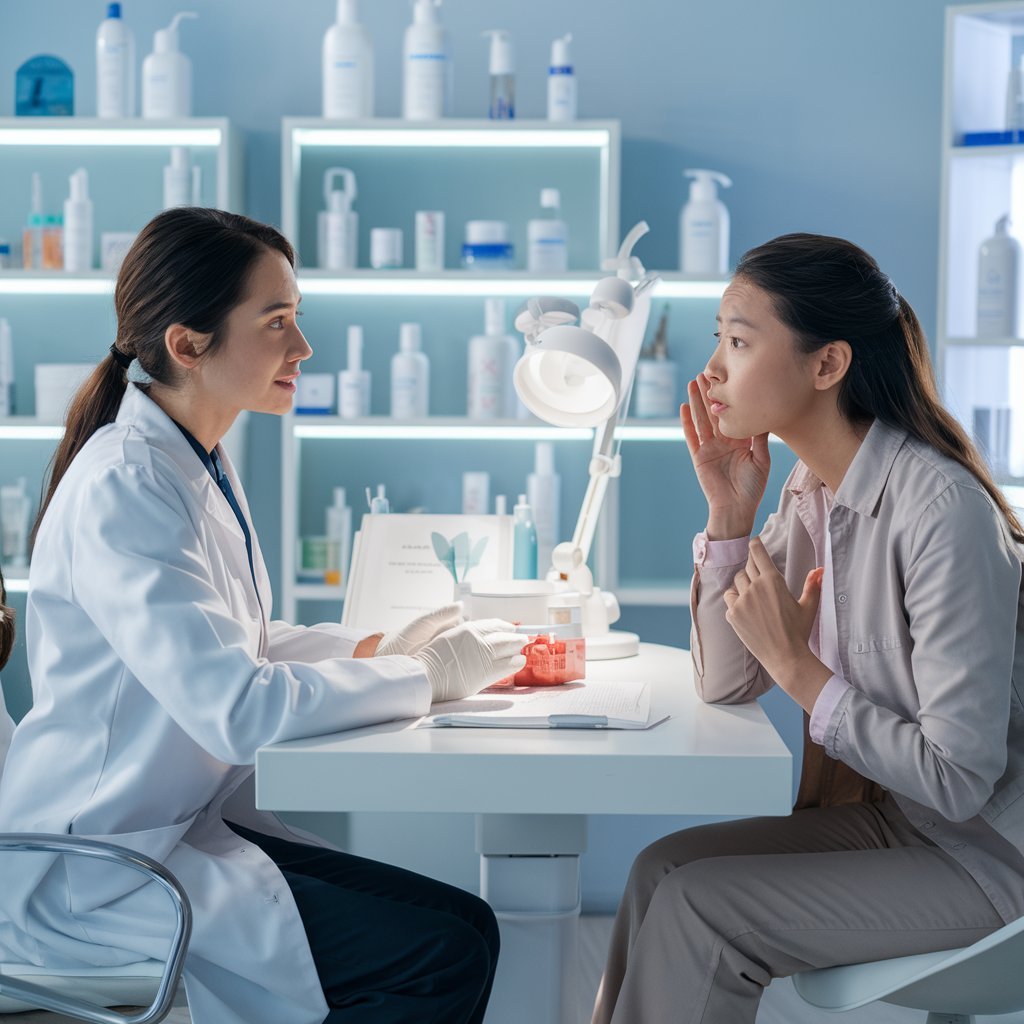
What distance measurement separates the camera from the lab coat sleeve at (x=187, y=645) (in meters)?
1.17

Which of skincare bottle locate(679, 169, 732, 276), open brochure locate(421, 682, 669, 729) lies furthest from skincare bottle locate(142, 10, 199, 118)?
open brochure locate(421, 682, 669, 729)

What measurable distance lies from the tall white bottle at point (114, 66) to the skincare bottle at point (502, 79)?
82cm

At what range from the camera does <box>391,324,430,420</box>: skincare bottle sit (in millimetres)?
2656

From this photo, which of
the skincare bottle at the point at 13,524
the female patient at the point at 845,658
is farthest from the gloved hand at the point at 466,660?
the skincare bottle at the point at 13,524

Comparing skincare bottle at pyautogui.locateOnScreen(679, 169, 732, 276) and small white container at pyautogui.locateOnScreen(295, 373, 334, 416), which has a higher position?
skincare bottle at pyautogui.locateOnScreen(679, 169, 732, 276)

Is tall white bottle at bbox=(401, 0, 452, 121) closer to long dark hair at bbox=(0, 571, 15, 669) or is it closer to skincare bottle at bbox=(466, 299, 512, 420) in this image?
skincare bottle at bbox=(466, 299, 512, 420)

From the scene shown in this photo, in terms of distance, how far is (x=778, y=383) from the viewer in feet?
4.71

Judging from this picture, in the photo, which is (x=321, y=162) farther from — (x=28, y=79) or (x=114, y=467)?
(x=114, y=467)

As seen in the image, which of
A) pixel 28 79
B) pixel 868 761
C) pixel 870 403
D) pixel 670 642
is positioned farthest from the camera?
pixel 670 642

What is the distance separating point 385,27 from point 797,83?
0.99m

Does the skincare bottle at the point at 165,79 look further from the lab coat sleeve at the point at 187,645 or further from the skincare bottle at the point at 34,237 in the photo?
the lab coat sleeve at the point at 187,645

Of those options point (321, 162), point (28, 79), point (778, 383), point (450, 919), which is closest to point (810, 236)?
point (778, 383)

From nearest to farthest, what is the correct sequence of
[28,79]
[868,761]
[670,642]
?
[868,761]
[28,79]
[670,642]

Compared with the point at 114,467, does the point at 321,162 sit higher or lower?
higher
